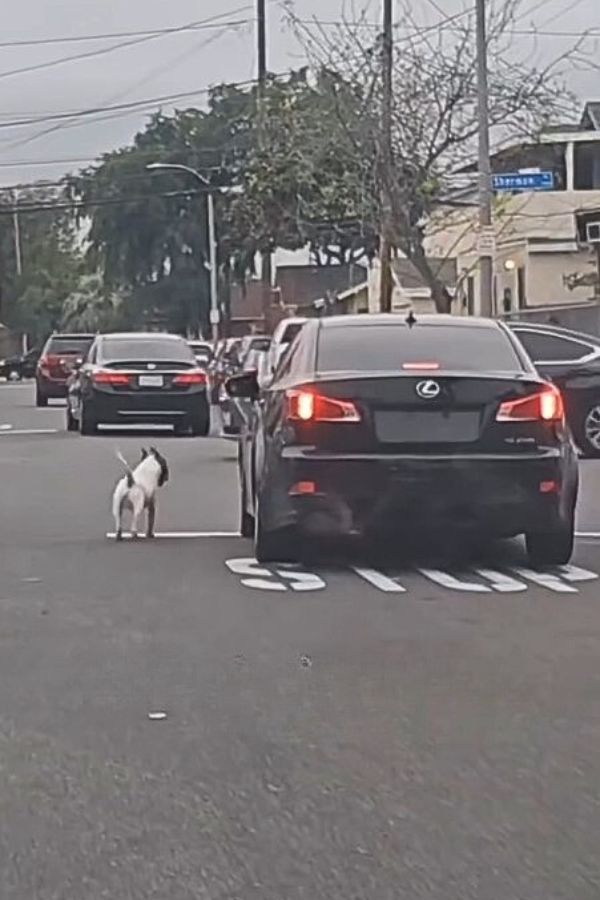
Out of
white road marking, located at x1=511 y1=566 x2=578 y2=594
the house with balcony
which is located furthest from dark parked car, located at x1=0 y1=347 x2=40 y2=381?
white road marking, located at x1=511 y1=566 x2=578 y2=594

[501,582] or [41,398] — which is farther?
[41,398]

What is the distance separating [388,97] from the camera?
3616 centimetres

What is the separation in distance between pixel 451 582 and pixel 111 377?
15516 millimetres

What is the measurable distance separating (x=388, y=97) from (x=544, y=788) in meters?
30.4

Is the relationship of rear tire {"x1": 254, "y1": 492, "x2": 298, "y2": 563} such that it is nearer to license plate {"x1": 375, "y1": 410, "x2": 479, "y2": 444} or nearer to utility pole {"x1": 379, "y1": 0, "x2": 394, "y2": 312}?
license plate {"x1": 375, "y1": 410, "x2": 479, "y2": 444}

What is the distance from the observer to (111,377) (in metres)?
26.5

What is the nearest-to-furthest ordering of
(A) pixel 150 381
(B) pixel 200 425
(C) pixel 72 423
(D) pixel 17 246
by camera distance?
(A) pixel 150 381
(B) pixel 200 425
(C) pixel 72 423
(D) pixel 17 246

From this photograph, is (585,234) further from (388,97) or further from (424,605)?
(424,605)

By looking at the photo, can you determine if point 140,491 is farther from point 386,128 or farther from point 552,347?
point 386,128

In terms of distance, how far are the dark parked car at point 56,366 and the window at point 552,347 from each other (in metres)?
17.8

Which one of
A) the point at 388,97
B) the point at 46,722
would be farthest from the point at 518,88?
the point at 46,722

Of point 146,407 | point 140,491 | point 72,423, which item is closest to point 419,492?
point 140,491

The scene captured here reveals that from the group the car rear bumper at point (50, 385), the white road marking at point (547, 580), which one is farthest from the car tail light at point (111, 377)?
the white road marking at point (547, 580)

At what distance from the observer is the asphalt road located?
5828 mm
